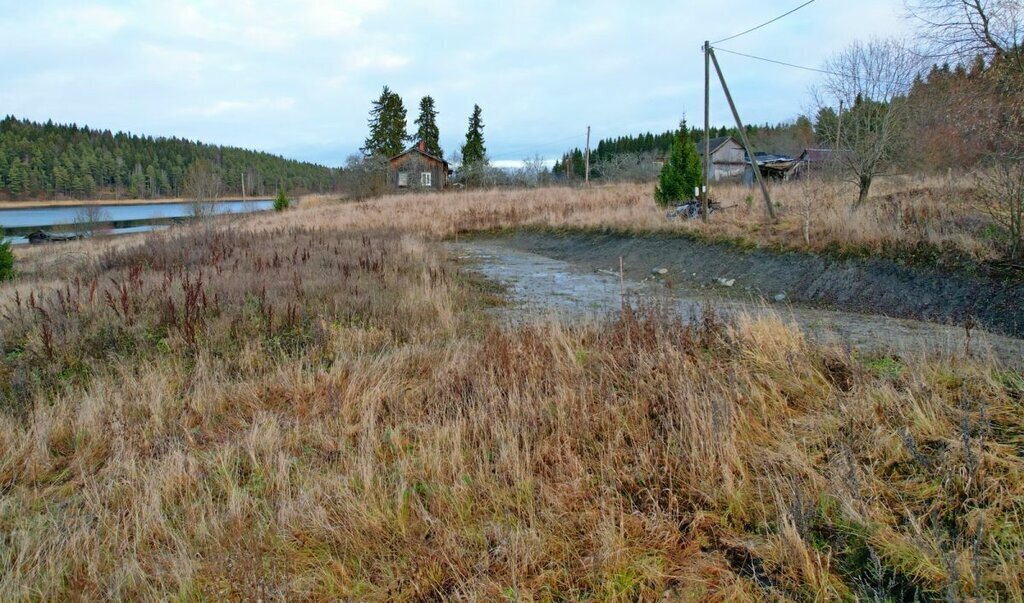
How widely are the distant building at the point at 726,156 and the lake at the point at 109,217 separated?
47.9m

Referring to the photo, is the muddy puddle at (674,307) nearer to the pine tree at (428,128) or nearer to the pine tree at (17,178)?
the pine tree at (428,128)

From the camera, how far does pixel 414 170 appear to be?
48.7 metres

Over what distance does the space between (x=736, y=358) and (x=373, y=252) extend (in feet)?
32.1

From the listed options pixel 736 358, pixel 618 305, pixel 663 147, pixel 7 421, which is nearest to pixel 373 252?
pixel 618 305

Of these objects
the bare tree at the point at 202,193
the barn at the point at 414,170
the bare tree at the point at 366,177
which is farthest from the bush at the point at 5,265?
the barn at the point at 414,170

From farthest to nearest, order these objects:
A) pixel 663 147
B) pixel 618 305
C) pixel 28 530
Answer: pixel 663 147, pixel 618 305, pixel 28 530

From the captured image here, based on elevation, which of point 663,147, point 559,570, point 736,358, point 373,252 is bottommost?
point 559,570

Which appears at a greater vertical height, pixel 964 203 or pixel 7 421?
pixel 964 203

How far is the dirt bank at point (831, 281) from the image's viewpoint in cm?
706

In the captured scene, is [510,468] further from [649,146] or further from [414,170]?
[649,146]

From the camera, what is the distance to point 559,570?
2.26 meters

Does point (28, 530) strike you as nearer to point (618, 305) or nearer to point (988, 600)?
point (988, 600)

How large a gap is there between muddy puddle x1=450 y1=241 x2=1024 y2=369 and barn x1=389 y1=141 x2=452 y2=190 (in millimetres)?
32522

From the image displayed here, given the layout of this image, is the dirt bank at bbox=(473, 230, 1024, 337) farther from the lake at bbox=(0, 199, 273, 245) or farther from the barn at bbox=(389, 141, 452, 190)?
the barn at bbox=(389, 141, 452, 190)
